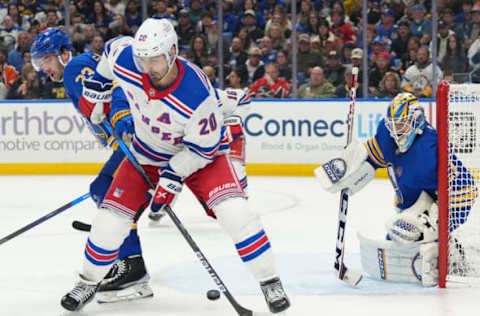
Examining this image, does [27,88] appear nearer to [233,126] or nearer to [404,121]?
[233,126]

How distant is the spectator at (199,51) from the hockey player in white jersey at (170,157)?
5.23 m

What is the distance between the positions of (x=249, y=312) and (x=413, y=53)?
5.27 metres

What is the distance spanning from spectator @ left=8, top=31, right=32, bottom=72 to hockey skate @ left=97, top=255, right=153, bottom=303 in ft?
17.9

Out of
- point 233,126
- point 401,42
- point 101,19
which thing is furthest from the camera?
point 101,19

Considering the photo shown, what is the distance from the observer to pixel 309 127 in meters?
7.55

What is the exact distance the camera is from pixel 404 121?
3410 millimetres

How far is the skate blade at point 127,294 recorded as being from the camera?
3.30 meters

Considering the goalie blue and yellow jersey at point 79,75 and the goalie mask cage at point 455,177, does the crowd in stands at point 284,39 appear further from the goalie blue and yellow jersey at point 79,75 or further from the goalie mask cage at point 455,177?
the goalie blue and yellow jersey at point 79,75

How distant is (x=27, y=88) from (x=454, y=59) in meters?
4.16

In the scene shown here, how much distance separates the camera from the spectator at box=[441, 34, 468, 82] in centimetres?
743

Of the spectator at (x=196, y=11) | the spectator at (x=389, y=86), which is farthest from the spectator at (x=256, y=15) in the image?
the spectator at (x=389, y=86)

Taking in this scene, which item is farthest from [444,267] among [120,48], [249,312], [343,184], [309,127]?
[309,127]

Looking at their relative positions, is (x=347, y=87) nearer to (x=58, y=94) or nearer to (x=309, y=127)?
(x=309, y=127)

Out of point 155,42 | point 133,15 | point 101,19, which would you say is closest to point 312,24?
point 133,15
